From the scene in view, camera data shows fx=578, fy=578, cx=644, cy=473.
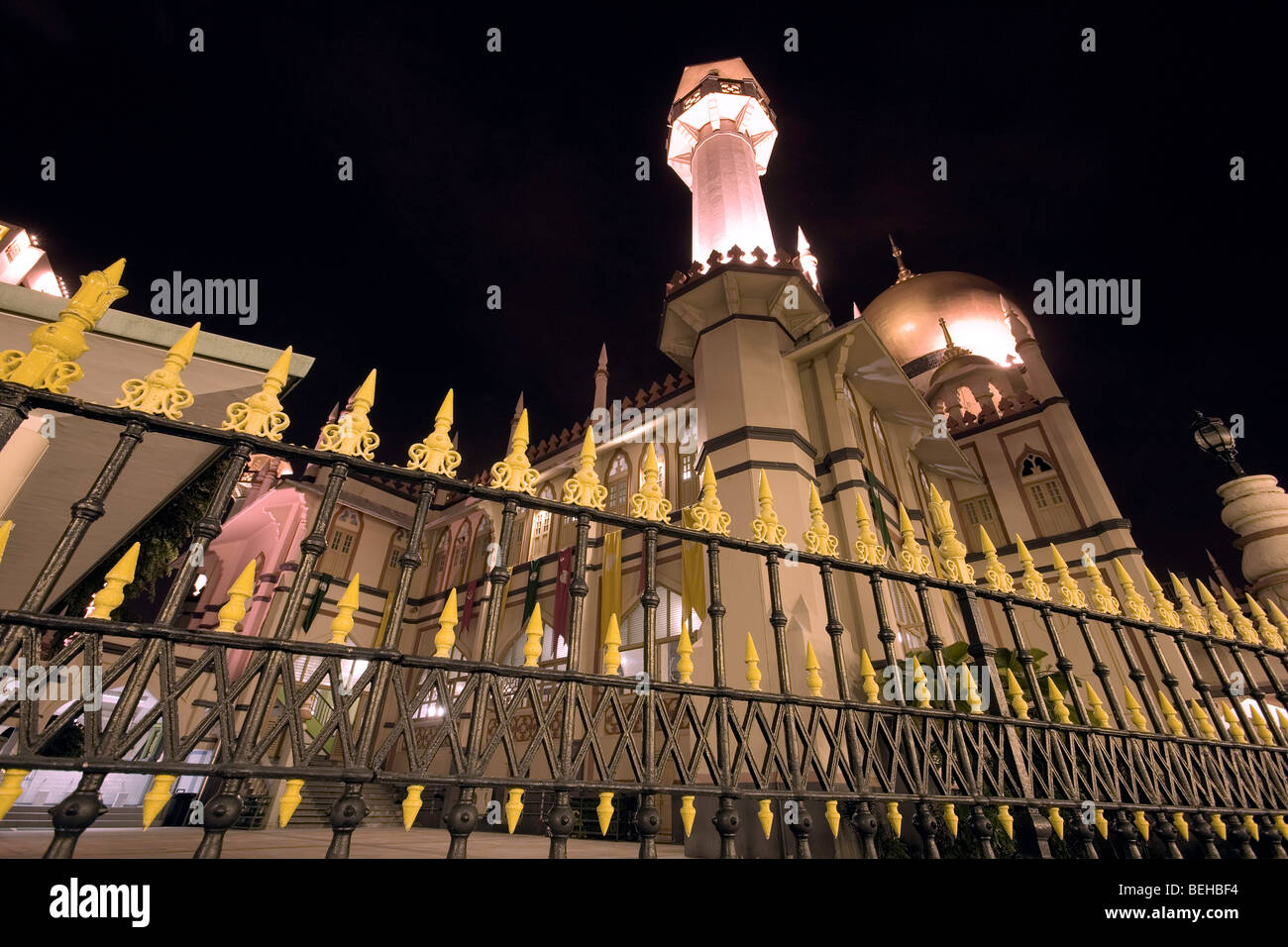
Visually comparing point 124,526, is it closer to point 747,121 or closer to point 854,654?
point 854,654

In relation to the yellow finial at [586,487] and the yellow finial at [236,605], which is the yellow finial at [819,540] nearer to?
the yellow finial at [586,487]

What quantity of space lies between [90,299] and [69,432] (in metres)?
2.51

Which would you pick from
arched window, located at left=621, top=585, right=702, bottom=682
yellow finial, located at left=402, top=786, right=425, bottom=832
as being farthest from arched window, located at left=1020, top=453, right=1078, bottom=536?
yellow finial, located at left=402, top=786, right=425, bottom=832

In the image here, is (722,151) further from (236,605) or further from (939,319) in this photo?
(236,605)

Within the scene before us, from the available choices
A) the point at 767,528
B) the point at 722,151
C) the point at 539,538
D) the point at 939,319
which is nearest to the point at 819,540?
the point at 767,528

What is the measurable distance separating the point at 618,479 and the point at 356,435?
16301mm

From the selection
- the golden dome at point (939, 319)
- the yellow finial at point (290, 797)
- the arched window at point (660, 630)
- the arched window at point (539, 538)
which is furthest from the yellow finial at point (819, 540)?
the golden dome at point (939, 319)

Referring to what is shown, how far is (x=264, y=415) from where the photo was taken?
90.1 inches

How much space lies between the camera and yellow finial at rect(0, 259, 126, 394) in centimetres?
198

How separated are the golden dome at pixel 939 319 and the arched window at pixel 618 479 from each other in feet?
44.7

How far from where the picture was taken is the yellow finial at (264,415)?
2238 mm

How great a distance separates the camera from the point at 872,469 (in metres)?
12.7
